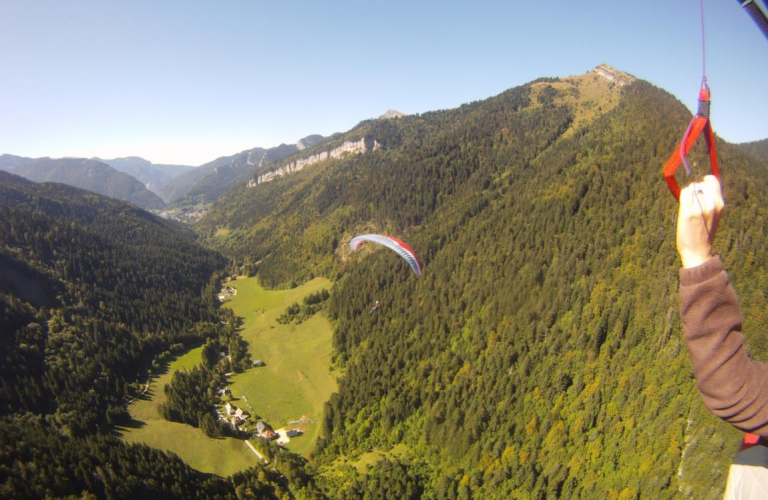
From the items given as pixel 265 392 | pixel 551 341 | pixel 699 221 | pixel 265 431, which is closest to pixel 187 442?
pixel 265 431

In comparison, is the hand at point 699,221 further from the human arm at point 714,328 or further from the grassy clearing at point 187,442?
the grassy clearing at point 187,442

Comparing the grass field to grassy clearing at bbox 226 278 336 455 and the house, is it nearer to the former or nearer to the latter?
grassy clearing at bbox 226 278 336 455

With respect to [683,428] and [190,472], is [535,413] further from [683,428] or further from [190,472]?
[190,472]

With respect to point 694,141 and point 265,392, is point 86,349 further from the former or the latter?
point 694,141

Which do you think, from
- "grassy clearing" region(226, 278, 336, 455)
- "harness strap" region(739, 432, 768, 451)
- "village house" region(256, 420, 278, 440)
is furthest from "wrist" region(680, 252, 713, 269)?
"village house" region(256, 420, 278, 440)

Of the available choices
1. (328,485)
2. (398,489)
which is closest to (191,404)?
(328,485)

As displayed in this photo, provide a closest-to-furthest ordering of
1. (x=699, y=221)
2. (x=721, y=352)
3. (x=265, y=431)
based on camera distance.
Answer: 1. (x=721, y=352)
2. (x=699, y=221)
3. (x=265, y=431)

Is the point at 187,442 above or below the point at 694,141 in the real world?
below

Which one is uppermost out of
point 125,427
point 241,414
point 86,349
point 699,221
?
point 699,221

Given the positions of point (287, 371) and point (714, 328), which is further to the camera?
point (287, 371)
